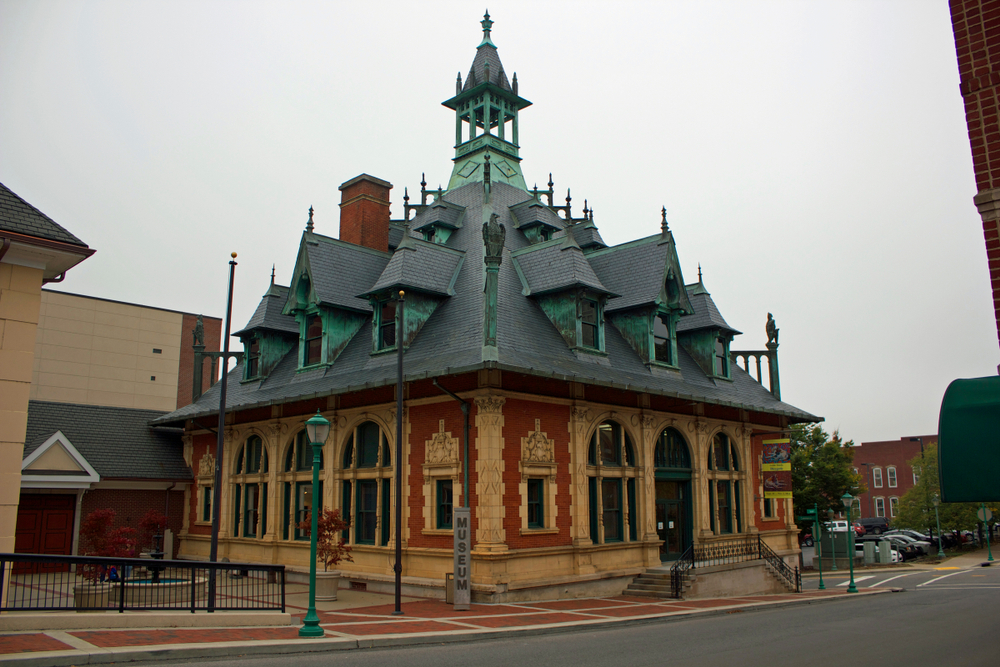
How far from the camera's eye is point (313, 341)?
88.0 ft

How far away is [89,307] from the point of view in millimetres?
51312

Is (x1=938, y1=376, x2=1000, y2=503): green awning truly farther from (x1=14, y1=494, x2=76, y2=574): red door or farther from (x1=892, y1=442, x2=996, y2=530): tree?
(x1=892, y1=442, x2=996, y2=530): tree

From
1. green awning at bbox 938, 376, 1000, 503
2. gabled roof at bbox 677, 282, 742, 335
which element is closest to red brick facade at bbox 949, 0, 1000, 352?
green awning at bbox 938, 376, 1000, 503

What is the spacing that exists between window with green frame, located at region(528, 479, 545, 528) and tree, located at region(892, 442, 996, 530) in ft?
153

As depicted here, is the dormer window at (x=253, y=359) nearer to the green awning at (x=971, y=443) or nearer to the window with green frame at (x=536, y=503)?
the window with green frame at (x=536, y=503)

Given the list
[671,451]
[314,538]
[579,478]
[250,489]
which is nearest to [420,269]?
[579,478]

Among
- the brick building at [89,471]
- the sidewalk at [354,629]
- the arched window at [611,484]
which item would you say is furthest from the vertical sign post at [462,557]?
the brick building at [89,471]

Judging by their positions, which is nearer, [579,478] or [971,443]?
[971,443]

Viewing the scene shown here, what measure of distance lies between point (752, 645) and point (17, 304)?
15.4 meters

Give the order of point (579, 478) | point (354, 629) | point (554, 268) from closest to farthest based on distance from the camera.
Result: point (354, 629), point (579, 478), point (554, 268)

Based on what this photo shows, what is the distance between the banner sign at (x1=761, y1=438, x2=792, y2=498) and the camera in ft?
89.7

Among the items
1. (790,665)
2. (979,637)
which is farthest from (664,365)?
(790,665)

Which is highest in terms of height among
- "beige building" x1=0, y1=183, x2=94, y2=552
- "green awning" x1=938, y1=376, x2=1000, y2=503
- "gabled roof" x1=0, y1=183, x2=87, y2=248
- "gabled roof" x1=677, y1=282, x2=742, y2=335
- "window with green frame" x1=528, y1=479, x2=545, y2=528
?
"gabled roof" x1=677, y1=282, x2=742, y2=335

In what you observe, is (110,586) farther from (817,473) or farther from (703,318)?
(817,473)
